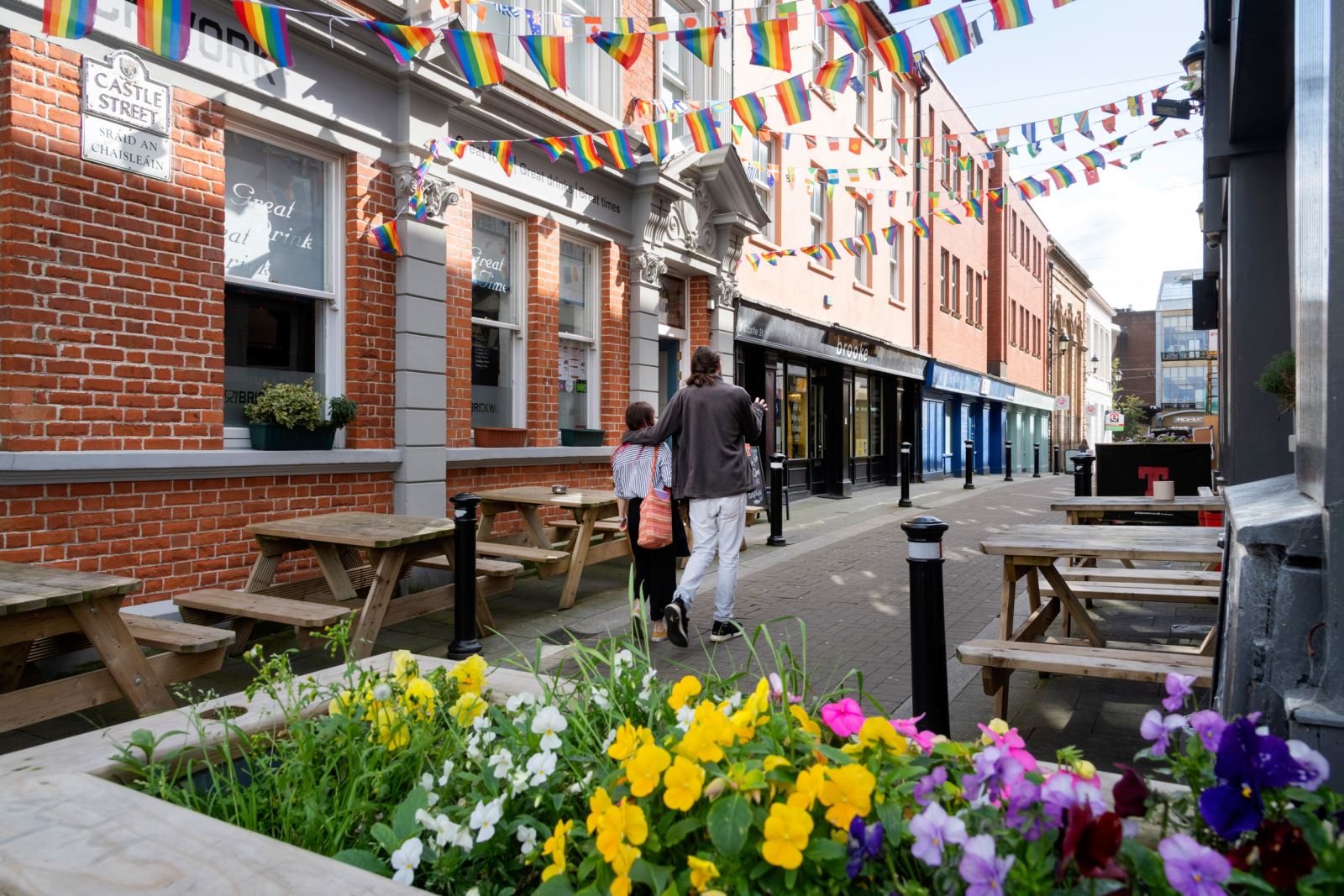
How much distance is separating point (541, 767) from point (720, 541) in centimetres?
457

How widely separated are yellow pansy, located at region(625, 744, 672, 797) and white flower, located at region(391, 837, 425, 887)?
0.39 m

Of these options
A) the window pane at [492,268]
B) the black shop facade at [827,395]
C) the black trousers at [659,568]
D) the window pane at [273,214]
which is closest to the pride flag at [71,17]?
the window pane at [273,214]

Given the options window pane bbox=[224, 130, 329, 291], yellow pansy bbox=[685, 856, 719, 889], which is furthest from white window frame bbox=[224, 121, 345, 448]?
yellow pansy bbox=[685, 856, 719, 889]

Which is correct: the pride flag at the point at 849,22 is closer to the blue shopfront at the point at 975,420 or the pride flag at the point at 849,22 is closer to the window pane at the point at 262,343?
the window pane at the point at 262,343

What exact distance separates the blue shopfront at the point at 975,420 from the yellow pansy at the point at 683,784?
23.0 meters

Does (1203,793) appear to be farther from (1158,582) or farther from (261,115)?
(261,115)

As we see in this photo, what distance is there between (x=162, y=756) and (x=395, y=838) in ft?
2.40

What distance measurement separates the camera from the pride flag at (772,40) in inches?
228

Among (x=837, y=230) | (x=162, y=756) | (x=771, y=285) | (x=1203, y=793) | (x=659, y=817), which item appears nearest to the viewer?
(x=1203, y=793)

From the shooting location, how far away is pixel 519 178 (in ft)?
29.9

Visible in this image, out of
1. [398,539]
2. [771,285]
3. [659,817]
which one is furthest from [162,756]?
[771,285]

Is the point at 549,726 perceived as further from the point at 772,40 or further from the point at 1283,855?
the point at 772,40

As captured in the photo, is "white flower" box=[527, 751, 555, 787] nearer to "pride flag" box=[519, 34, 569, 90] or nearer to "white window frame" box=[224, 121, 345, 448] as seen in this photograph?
"pride flag" box=[519, 34, 569, 90]

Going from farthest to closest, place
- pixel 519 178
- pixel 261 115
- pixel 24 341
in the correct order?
1. pixel 519 178
2. pixel 261 115
3. pixel 24 341
